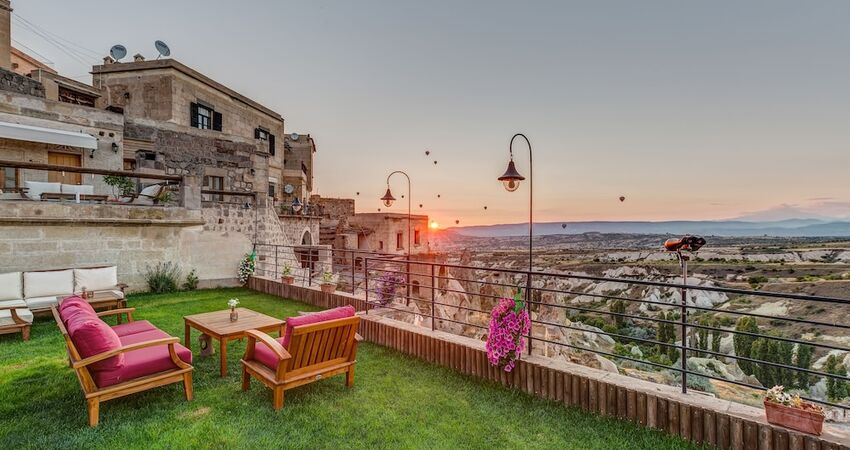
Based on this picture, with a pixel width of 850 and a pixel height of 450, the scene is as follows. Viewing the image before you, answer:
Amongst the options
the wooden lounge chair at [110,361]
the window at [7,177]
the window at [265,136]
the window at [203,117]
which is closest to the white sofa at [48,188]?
the window at [7,177]

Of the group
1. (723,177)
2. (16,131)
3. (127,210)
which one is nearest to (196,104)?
(16,131)

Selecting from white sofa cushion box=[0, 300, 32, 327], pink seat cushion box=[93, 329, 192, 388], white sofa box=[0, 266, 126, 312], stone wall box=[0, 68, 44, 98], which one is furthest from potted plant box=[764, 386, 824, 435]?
stone wall box=[0, 68, 44, 98]

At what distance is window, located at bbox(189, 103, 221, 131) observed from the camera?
56.3ft

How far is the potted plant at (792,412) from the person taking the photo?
7.77 ft

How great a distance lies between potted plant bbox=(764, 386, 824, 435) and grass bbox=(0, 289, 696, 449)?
65 centimetres

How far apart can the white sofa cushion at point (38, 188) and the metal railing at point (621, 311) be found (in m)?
5.81

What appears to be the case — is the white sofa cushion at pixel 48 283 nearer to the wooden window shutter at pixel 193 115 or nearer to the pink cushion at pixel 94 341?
the pink cushion at pixel 94 341

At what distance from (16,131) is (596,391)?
1553 centimetres

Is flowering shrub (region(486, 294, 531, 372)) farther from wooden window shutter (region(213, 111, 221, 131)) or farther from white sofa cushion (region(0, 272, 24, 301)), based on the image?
wooden window shutter (region(213, 111, 221, 131))

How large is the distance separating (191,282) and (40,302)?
10.3 feet

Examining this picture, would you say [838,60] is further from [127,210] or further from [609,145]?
[127,210]

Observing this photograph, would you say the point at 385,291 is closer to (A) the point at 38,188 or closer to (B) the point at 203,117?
(A) the point at 38,188

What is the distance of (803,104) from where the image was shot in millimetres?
10555

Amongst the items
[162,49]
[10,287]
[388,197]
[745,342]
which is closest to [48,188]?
[10,287]
